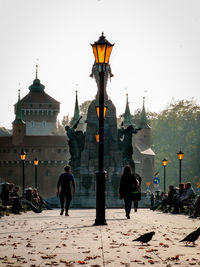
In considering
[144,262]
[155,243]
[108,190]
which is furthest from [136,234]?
[108,190]

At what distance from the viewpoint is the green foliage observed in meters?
87.9

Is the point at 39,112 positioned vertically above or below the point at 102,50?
above

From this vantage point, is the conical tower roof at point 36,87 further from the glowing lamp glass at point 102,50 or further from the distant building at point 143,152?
the glowing lamp glass at point 102,50

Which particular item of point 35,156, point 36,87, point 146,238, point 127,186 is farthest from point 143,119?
point 146,238

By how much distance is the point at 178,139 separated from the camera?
316ft

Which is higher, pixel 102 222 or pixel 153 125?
pixel 153 125

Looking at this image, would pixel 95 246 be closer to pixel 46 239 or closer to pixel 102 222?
pixel 46 239

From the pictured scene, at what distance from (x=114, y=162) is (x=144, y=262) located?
34120 mm

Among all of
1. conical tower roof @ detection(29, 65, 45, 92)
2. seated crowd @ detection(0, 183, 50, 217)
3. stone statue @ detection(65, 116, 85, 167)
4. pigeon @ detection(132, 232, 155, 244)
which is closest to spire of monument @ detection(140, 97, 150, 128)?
conical tower roof @ detection(29, 65, 45, 92)

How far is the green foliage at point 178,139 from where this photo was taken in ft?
288

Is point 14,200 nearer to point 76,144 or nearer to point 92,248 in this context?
point 92,248

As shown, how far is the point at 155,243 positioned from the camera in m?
10.8

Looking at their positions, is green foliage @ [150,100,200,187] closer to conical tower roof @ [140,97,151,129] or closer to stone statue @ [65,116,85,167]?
conical tower roof @ [140,97,151,129]

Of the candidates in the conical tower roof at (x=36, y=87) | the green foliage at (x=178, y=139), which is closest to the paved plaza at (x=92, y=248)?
the green foliage at (x=178, y=139)
